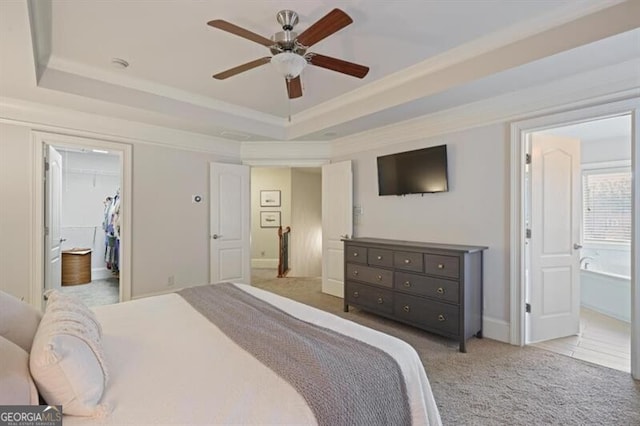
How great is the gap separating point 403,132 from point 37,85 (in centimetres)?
380

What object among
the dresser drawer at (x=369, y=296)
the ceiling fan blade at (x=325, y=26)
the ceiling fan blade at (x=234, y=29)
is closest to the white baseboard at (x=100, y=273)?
the dresser drawer at (x=369, y=296)

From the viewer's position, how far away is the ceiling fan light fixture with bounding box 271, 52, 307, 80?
2101 millimetres

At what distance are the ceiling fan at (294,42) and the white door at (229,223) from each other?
2611 millimetres

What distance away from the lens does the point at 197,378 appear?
1.24 meters

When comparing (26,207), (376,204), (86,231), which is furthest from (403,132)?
(86,231)

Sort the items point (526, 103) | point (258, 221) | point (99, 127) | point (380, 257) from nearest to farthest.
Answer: point (526, 103) < point (380, 257) < point (99, 127) < point (258, 221)

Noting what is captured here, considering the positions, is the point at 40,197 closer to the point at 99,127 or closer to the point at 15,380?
the point at 99,127

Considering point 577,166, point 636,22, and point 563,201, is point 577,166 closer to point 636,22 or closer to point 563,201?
point 563,201

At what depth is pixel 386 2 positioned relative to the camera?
7.20 feet

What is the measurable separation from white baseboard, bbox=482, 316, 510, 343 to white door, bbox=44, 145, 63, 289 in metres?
4.75

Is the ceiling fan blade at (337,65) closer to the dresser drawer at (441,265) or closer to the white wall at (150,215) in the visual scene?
the dresser drawer at (441,265)

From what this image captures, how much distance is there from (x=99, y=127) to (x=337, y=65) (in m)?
3.14

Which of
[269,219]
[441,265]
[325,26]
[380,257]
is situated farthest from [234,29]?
[269,219]

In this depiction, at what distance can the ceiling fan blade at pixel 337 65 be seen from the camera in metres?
2.22
